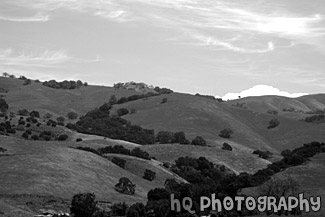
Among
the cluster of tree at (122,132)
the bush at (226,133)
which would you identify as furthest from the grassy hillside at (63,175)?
the bush at (226,133)

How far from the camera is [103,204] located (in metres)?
73.4

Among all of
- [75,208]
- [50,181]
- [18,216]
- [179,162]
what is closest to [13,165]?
[50,181]

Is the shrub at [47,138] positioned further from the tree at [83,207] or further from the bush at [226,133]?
the tree at [83,207]

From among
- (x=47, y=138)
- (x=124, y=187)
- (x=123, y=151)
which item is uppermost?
(x=47, y=138)

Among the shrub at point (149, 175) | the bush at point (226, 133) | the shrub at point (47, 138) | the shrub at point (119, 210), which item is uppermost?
the bush at point (226, 133)

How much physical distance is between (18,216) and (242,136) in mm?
148439

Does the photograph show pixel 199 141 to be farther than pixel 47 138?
Yes

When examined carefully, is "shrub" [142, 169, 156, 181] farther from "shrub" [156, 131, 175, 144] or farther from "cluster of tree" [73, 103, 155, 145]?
"cluster of tree" [73, 103, 155, 145]

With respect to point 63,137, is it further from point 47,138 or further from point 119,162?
point 119,162

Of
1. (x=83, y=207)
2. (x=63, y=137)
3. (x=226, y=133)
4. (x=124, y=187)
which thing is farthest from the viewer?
(x=226, y=133)

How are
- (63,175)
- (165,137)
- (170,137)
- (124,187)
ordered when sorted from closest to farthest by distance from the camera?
(63,175)
(124,187)
(170,137)
(165,137)

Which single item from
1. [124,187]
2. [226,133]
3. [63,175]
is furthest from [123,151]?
[226,133]

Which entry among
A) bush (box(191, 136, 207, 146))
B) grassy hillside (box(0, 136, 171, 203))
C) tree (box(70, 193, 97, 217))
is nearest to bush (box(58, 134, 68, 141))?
bush (box(191, 136, 207, 146))

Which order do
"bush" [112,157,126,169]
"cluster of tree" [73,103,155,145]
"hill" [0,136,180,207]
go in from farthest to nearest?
"cluster of tree" [73,103,155,145] < "bush" [112,157,126,169] < "hill" [0,136,180,207]
